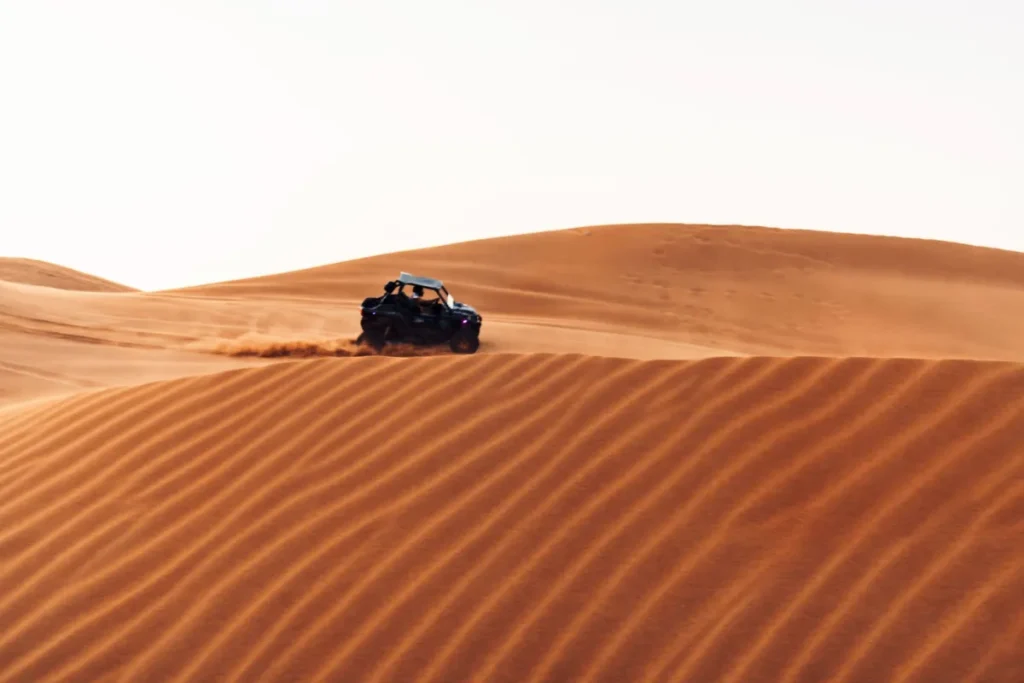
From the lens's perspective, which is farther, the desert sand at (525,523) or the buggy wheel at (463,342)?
the buggy wheel at (463,342)

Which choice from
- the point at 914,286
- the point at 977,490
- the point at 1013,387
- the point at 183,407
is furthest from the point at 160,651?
the point at 914,286

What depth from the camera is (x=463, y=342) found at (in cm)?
1348

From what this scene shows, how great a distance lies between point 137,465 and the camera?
4.76 metres

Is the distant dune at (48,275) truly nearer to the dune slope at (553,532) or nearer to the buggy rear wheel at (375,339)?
the buggy rear wheel at (375,339)

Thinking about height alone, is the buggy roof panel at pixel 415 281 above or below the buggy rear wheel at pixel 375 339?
above

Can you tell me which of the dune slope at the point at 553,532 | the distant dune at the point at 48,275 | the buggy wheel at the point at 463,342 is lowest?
the dune slope at the point at 553,532

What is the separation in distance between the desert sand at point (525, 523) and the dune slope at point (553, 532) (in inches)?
0.4

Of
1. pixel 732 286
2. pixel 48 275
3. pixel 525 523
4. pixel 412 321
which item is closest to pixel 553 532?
pixel 525 523

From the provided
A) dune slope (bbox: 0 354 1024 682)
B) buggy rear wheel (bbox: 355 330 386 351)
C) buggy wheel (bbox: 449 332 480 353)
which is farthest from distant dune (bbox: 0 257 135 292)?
dune slope (bbox: 0 354 1024 682)

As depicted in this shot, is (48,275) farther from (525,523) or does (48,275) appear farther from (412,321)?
(525,523)

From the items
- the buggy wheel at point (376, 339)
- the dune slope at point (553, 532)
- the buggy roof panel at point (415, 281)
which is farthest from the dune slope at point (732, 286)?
the dune slope at point (553, 532)

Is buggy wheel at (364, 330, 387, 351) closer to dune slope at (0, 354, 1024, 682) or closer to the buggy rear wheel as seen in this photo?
the buggy rear wheel

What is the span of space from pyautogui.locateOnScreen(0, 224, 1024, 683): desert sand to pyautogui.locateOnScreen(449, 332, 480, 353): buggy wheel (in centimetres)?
768

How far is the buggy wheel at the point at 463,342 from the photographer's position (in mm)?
13430
